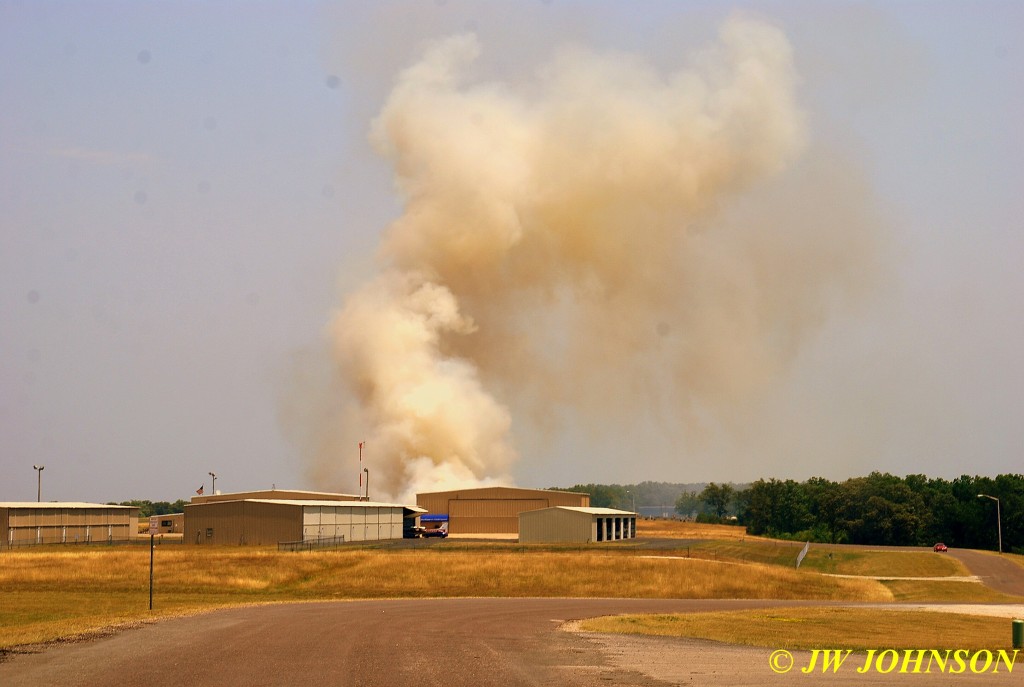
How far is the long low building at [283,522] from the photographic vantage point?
3679 inches

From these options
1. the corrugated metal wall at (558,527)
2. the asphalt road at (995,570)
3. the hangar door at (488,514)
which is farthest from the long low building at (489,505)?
the asphalt road at (995,570)

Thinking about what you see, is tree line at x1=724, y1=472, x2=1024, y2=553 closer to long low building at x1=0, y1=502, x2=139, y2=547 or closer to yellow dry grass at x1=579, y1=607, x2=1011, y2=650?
long low building at x1=0, y1=502, x2=139, y2=547

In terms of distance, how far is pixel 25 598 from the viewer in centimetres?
5725

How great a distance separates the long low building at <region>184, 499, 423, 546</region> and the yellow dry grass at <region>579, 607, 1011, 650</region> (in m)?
52.3

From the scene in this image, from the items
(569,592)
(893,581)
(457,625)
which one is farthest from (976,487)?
(457,625)

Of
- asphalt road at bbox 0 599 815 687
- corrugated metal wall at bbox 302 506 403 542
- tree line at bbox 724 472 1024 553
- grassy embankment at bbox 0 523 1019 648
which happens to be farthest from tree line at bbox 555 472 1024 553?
asphalt road at bbox 0 599 815 687

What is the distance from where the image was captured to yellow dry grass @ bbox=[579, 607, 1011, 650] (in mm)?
35906

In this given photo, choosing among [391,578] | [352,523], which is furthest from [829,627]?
[352,523]

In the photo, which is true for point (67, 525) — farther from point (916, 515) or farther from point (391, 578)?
point (916, 515)

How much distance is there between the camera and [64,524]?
366 feet

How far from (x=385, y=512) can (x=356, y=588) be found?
39.4 metres

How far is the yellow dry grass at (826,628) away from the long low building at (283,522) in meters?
52.3

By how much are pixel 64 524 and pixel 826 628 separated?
9073 cm

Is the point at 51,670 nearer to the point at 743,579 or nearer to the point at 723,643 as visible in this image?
the point at 723,643
